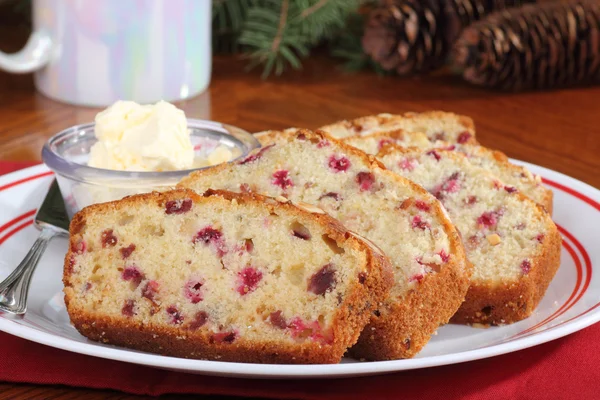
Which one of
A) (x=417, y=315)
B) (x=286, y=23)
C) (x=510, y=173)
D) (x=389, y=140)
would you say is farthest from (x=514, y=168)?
(x=286, y=23)

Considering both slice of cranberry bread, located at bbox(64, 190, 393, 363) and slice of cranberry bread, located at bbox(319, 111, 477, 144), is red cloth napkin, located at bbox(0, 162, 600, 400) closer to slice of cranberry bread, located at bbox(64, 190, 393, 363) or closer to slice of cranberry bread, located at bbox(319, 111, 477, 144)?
slice of cranberry bread, located at bbox(64, 190, 393, 363)

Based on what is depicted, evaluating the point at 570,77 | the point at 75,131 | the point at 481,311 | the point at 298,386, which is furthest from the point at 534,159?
the point at 298,386

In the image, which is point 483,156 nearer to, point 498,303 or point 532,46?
point 498,303

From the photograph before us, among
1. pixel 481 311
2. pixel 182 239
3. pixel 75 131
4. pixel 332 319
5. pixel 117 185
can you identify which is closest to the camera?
pixel 332 319

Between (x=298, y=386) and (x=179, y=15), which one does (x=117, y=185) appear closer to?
(x=298, y=386)

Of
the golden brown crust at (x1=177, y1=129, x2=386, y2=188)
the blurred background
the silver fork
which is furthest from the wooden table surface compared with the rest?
the golden brown crust at (x1=177, y1=129, x2=386, y2=188)

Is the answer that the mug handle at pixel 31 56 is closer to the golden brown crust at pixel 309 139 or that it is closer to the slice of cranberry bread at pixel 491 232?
the golden brown crust at pixel 309 139
